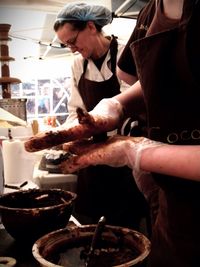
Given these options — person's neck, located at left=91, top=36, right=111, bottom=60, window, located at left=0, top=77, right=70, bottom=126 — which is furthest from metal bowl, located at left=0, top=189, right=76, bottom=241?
window, located at left=0, top=77, right=70, bottom=126

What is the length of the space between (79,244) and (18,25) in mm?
4825

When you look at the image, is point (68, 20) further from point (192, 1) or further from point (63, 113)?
point (63, 113)

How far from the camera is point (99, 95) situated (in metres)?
2.73

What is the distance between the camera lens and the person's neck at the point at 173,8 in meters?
1.09

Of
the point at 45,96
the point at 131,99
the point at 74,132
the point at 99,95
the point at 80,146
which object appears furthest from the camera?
the point at 45,96

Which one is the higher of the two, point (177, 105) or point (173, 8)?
point (173, 8)

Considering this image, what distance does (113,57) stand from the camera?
8.77 feet

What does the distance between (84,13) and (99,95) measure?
61 centimetres

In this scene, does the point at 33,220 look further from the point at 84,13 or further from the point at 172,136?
the point at 84,13

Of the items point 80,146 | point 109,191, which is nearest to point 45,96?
point 109,191

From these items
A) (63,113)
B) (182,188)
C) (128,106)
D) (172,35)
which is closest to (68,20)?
(128,106)

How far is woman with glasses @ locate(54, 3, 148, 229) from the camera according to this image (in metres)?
2.57

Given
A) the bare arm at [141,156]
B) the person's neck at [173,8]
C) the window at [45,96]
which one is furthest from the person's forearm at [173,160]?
the window at [45,96]

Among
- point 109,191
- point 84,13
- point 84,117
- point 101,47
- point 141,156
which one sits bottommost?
point 109,191
